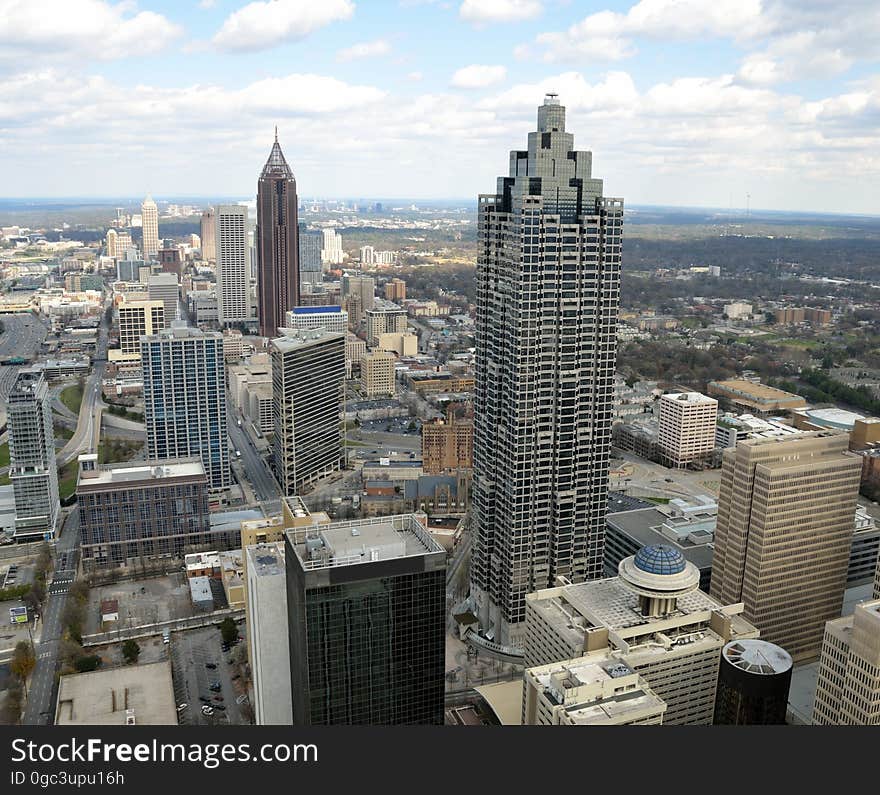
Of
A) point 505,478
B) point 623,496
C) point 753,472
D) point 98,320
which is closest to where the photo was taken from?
point 753,472

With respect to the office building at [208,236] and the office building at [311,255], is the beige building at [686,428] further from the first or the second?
the office building at [208,236]

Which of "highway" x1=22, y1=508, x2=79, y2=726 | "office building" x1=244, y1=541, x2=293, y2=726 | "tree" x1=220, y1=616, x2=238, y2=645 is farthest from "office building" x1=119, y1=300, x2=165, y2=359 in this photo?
"office building" x1=244, y1=541, x2=293, y2=726

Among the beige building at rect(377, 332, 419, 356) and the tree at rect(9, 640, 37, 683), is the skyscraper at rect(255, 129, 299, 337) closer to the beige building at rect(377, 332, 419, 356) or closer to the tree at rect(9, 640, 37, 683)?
the beige building at rect(377, 332, 419, 356)

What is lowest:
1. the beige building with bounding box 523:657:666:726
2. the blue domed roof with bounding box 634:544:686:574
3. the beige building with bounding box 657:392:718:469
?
the beige building with bounding box 657:392:718:469

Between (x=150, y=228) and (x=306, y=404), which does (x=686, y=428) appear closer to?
(x=306, y=404)

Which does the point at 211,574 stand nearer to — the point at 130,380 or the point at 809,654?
the point at 809,654

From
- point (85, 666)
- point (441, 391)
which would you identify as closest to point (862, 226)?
point (441, 391)
